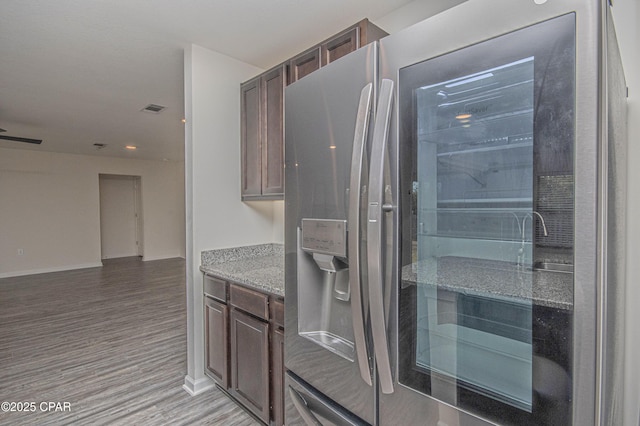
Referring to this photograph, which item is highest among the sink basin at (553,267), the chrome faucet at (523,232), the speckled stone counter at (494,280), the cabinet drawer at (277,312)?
the chrome faucet at (523,232)

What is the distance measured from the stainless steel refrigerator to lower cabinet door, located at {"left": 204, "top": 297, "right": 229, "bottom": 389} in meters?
1.18

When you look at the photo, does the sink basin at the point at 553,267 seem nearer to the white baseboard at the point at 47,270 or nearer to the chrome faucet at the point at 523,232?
the chrome faucet at the point at 523,232

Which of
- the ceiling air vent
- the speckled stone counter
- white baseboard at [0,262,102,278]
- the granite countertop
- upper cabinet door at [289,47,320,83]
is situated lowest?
white baseboard at [0,262,102,278]

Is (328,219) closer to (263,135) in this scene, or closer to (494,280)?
(494,280)

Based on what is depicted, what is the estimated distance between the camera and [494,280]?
0.84 meters

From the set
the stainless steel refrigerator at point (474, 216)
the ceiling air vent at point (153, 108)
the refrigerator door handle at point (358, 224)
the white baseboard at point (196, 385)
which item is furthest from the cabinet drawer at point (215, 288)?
the ceiling air vent at point (153, 108)

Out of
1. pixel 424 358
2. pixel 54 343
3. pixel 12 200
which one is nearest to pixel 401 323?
pixel 424 358

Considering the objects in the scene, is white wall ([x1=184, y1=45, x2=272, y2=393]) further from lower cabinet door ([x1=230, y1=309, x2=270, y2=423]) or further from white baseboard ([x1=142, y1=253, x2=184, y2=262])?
white baseboard ([x1=142, y1=253, x2=184, y2=262])

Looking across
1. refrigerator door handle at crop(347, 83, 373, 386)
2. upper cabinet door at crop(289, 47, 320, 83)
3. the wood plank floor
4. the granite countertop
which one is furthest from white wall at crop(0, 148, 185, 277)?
refrigerator door handle at crop(347, 83, 373, 386)

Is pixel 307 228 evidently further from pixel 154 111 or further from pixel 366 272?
pixel 154 111

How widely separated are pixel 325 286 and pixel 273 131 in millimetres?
1413

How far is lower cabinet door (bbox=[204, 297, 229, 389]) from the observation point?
2.27m

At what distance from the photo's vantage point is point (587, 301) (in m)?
0.68

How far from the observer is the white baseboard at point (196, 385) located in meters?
2.48
